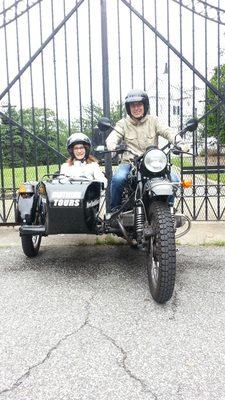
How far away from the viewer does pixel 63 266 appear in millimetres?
4613

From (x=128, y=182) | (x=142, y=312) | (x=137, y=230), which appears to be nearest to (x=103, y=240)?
(x=128, y=182)

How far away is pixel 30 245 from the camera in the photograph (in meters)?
4.74

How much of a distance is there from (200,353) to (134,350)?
400mm

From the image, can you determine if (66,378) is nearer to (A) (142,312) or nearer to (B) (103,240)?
(A) (142,312)

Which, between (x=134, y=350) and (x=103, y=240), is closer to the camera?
(x=134, y=350)

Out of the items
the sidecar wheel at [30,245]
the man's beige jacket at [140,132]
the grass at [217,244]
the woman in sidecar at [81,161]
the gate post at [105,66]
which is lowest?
the grass at [217,244]

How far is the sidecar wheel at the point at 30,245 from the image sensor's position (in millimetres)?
4656

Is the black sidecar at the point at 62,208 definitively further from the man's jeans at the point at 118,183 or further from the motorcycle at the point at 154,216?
the motorcycle at the point at 154,216

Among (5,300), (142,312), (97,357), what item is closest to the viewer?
(97,357)

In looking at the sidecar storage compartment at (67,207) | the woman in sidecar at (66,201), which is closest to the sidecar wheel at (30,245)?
the woman in sidecar at (66,201)

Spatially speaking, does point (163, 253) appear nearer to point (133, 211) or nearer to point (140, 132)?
point (133, 211)

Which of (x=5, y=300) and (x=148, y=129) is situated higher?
(x=148, y=129)

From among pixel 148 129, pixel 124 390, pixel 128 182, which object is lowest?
pixel 124 390

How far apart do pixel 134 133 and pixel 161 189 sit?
141 cm
